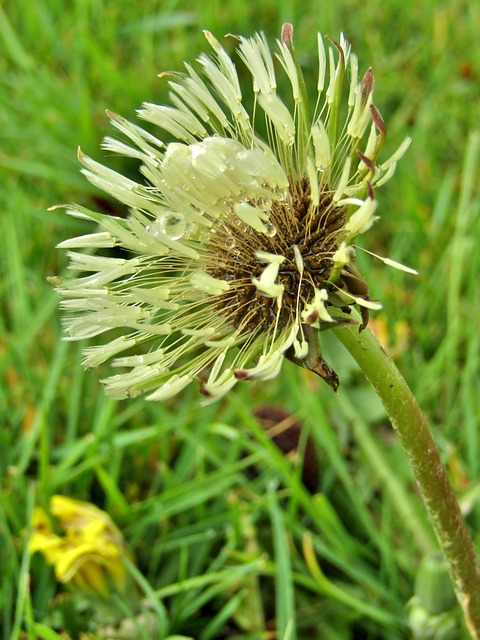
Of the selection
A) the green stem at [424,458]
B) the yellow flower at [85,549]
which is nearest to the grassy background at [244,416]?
the yellow flower at [85,549]

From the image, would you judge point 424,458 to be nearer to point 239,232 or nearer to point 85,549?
point 239,232

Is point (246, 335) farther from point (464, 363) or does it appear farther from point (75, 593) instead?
point (464, 363)

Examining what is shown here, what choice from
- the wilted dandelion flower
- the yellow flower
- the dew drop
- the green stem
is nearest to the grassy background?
the yellow flower

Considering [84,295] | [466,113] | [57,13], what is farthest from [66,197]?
[84,295]

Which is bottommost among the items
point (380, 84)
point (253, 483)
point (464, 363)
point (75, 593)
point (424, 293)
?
point (75, 593)

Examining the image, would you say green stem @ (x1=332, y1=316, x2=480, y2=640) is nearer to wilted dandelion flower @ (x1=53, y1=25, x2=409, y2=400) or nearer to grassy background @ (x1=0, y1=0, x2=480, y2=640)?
wilted dandelion flower @ (x1=53, y1=25, x2=409, y2=400)

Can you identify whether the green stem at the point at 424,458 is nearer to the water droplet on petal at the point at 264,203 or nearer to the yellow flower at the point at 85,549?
the water droplet on petal at the point at 264,203
